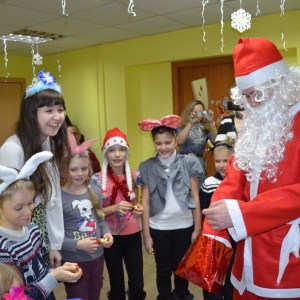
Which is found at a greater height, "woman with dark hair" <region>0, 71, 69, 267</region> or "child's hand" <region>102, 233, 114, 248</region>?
"woman with dark hair" <region>0, 71, 69, 267</region>

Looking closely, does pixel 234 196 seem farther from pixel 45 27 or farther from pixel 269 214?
pixel 45 27

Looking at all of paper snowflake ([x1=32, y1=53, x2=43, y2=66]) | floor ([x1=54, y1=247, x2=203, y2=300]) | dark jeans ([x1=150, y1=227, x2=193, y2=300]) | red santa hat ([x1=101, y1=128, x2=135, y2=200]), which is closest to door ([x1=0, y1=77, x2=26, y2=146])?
paper snowflake ([x1=32, y1=53, x2=43, y2=66])

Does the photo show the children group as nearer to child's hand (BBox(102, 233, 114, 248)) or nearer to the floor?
child's hand (BBox(102, 233, 114, 248))

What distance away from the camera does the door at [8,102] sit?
234 inches

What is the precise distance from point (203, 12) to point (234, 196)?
2.72 meters

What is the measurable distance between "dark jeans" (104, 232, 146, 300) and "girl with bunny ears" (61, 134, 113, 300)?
23cm

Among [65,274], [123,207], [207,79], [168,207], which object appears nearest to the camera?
[65,274]

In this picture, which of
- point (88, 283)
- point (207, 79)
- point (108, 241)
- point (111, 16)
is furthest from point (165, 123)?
point (207, 79)

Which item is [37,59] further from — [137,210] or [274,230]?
[274,230]

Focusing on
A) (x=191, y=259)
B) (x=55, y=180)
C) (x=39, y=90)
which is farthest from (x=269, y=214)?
(x=39, y=90)

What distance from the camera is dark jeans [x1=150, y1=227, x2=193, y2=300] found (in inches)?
102

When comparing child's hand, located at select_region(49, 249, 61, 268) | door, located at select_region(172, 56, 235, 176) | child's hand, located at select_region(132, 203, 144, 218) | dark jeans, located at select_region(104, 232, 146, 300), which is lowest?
dark jeans, located at select_region(104, 232, 146, 300)

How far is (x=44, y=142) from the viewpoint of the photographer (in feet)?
6.60

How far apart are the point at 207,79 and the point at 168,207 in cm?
267
